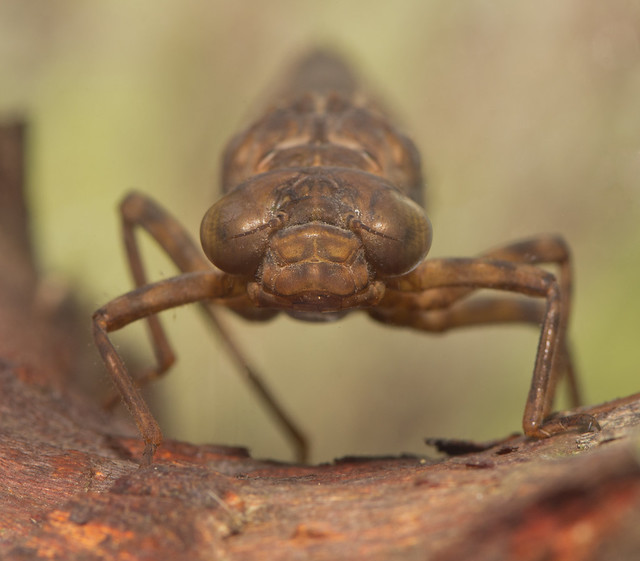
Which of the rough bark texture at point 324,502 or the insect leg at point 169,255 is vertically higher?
the insect leg at point 169,255

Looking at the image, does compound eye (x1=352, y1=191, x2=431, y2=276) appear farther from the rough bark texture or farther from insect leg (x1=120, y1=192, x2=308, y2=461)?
insect leg (x1=120, y1=192, x2=308, y2=461)

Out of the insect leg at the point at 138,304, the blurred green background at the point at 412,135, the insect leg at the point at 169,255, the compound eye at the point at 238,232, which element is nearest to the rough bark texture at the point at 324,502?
the insect leg at the point at 138,304

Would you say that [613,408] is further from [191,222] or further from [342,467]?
[191,222]

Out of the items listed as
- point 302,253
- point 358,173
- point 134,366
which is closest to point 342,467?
point 302,253

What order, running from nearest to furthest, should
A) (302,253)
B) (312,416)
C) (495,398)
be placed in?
(302,253) → (495,398) → (312,416)

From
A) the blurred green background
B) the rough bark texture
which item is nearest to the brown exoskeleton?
the rough bark texture

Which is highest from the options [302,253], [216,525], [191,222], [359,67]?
[359,67]

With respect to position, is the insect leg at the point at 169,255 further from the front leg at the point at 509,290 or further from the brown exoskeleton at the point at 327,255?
the front leg at the point at 509,290
